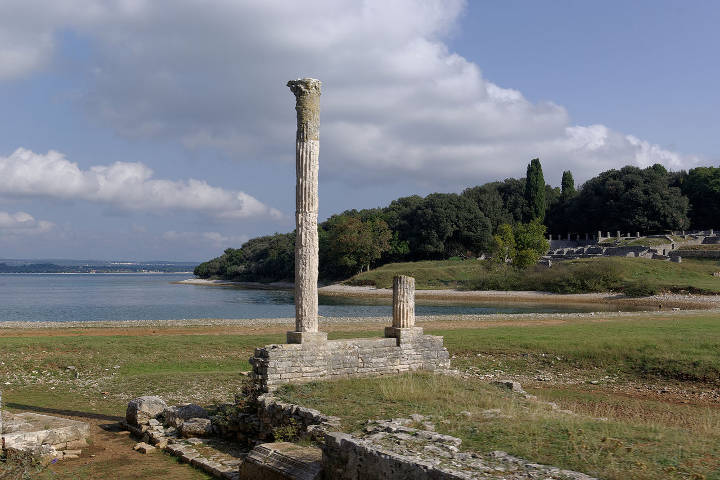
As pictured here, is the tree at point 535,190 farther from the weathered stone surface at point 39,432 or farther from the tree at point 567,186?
the weathered stone surface at point 39,432

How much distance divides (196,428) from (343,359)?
145 inches

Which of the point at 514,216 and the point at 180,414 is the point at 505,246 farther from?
the point at 180,414

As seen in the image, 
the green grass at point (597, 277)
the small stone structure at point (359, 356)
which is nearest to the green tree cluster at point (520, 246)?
the green grass at point (597, 277)

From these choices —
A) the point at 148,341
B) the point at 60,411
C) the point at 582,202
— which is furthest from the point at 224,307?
the point at 582,202

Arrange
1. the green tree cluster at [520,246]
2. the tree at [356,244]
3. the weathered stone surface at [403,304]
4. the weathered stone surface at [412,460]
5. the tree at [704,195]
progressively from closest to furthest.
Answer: the weathered stone surface at [412,460] < the weathered stone surface at [403,304] < the green tree cluster at [520,246] < the tree at [356,244] < the tree at [704,195]

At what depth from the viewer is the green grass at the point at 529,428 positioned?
6.95 meters

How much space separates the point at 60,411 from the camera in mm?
14648

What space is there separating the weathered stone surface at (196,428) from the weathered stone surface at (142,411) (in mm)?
1186

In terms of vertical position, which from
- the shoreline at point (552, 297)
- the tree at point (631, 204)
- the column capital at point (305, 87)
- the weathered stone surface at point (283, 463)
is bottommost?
the shoreline at point (552, 297)

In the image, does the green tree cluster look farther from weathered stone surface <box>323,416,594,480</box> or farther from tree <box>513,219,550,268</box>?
weathered stone surface <box>323,416,594,480</box>

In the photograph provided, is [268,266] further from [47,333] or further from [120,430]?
[120,430]

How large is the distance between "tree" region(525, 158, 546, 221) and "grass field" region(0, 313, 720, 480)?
6930 centimetres

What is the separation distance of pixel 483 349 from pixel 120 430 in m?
13.3

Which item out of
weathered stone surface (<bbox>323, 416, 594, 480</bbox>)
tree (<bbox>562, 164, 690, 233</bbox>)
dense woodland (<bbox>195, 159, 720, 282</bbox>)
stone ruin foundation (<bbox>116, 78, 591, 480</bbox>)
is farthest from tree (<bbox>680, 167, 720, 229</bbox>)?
weathered stone surface (<bbox>323, 416, 594, 480</bbox>)
